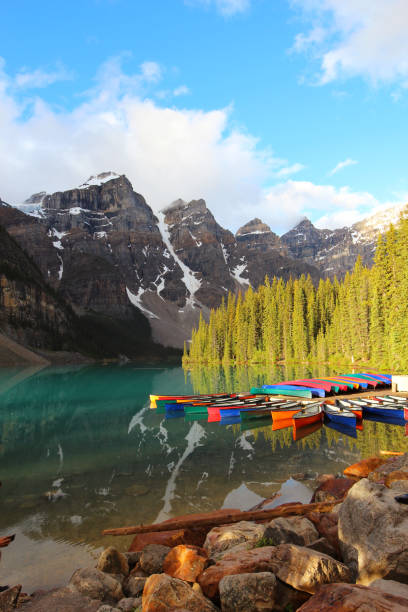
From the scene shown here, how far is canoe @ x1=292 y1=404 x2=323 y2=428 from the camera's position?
22.2m

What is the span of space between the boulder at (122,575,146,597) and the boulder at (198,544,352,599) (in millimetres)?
1770

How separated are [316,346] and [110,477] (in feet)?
249

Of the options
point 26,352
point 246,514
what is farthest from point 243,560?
point 26,352

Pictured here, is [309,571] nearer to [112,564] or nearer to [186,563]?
[186,563]

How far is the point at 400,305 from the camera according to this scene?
1698 inches

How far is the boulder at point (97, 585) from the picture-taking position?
22.1 feet

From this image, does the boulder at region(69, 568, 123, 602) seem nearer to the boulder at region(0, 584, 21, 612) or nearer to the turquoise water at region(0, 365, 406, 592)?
the boulder at region(0, 584, 21, 612)

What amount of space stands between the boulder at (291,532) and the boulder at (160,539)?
8.48ft

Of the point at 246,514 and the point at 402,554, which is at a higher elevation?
the point at 402,554

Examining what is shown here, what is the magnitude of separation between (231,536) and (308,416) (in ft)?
54.3

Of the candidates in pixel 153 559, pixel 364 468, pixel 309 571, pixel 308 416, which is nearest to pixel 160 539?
pixel 153 559

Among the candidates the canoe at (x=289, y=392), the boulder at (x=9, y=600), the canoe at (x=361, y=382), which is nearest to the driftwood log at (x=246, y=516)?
the boulder at (x=9, y=600)

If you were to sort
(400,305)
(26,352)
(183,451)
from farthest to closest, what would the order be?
1. (26,352)
2. (400,305)
3. (183,451)

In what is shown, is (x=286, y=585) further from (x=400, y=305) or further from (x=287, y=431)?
(x=400, y=305)
